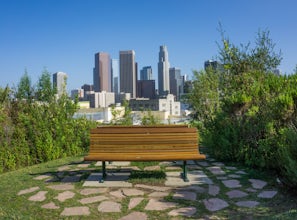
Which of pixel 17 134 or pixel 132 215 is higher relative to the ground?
pixel 17 134

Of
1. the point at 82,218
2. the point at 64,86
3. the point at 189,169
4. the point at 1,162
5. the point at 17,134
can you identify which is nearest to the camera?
the point at 82,218

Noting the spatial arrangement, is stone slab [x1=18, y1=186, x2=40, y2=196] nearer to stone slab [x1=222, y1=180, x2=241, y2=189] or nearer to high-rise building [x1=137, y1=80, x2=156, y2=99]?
stone slab [x1=222, y1=180, x2=241, y2=189]

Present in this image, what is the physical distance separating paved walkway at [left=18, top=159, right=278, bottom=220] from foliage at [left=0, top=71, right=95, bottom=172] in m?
1.60

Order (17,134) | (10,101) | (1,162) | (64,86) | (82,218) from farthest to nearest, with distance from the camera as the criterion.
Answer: (64,86)
(10,101)
(17,134)
(1,162)
(82,218)

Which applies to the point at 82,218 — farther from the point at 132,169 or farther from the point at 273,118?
the point at 273,118

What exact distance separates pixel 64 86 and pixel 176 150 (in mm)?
4994

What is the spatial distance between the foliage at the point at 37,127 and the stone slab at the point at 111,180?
223cm

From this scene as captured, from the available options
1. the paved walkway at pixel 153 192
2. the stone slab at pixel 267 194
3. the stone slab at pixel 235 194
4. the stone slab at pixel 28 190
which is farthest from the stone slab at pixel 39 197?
the stone slab at pixel 267 194

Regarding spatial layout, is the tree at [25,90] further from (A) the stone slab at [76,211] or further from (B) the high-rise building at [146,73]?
(B) the high-rise building at [146,73]

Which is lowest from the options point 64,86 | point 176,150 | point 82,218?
point 82,218

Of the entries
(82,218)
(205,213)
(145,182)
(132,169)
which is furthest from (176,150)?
(82,218)

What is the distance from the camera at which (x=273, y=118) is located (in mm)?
5953

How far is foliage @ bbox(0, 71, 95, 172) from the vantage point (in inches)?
268

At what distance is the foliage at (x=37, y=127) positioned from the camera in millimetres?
6797
